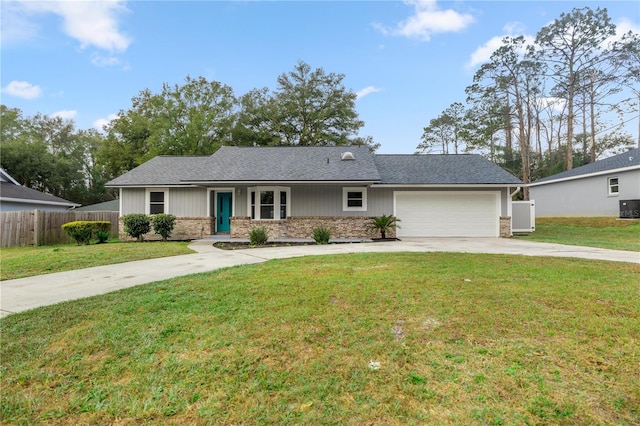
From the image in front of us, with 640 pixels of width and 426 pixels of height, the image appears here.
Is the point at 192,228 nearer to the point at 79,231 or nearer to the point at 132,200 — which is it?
the point at 132,200

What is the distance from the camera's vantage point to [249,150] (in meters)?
15.9

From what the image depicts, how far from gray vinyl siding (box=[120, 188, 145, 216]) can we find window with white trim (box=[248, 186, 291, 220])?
201 inches

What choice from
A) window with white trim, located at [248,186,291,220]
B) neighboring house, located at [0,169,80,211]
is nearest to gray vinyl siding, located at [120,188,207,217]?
window with white trim, located at [248,186,291,220]

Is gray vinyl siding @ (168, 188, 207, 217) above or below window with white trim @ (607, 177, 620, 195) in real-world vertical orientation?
below

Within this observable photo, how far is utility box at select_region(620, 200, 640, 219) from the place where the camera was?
49.6 feet

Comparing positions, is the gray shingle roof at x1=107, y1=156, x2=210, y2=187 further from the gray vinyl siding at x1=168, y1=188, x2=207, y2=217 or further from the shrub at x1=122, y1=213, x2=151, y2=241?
the shrub at x1=122, y1=213, x2=151, y2=241

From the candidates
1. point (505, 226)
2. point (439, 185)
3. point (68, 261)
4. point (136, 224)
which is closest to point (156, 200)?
point (136, 224)

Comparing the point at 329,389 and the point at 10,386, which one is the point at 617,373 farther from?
the point at 10,386

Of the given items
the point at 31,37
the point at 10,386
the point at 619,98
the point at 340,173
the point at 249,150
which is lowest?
the point at 10,386

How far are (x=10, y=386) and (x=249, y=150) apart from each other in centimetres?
1437

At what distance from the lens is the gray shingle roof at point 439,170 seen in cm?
1341

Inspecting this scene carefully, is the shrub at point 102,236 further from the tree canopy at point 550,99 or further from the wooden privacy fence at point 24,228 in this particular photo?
the tree canopy at point 550,99

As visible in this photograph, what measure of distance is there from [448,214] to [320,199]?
224 inches

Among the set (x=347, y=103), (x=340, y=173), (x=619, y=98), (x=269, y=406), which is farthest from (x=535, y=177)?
(x=269, y=406)
